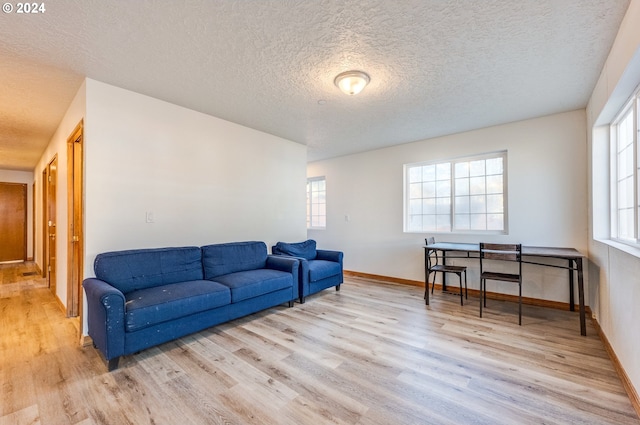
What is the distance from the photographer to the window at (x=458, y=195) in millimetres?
4109

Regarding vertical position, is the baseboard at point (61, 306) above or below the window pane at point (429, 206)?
Answer: below

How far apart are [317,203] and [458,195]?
2.97 metres

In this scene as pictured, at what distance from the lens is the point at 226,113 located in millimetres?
3586

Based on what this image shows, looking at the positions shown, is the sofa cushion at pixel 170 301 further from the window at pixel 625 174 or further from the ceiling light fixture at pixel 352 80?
the window at pixel 625 174

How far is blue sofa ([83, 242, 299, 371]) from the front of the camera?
7.16 feet

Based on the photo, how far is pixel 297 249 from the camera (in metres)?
4.32

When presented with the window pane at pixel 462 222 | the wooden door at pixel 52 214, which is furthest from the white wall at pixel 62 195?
the window pane at pixel 462 222

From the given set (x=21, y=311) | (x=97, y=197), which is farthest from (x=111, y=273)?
(x=21, y=311)

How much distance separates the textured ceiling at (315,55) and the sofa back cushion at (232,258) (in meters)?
1.71

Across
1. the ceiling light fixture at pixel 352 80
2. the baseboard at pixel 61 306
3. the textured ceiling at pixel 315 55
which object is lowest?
the baseboard at pixel 61 306

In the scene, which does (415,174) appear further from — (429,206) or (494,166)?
(494,166)

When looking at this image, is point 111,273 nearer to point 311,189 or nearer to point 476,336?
point 476,336

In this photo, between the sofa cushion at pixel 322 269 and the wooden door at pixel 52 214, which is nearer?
the sofa cushion at pixel 322 269

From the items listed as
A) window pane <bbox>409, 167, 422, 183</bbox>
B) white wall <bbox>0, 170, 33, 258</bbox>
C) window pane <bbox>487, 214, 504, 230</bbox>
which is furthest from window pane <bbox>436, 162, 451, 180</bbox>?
white wall <bbox>0, 170, 33, 258</bbox>
